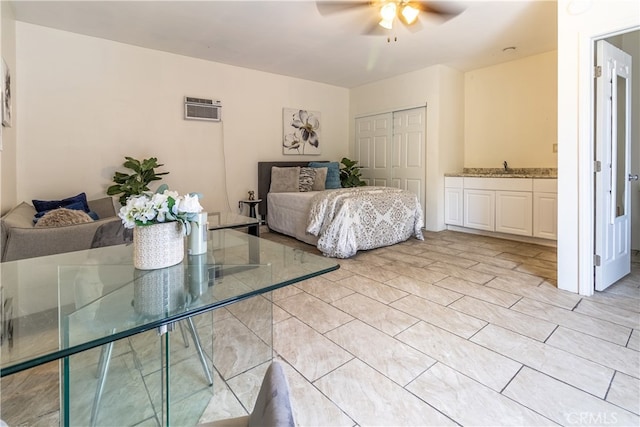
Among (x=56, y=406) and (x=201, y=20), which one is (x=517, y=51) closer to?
(x=201, y=20)

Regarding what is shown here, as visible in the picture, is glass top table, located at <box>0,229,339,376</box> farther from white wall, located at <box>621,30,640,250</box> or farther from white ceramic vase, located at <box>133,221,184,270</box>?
white wall, located at <box>621,30,640,250</box>

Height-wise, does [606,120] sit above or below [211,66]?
below

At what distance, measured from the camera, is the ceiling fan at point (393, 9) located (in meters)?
2.83

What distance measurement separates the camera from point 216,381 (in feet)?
5.32

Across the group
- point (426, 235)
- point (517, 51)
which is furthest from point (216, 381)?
point (517, 51)

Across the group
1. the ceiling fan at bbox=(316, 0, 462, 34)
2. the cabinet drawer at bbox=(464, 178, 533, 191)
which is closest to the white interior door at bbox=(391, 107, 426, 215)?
the cabinet drawer at bbox=(464, 178, 533, 191)

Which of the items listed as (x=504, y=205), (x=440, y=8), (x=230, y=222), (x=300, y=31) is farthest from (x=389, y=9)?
(x=504, y=205)

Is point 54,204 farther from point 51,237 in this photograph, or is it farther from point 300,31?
point 300,31

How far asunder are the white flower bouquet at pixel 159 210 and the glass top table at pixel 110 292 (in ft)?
0.62

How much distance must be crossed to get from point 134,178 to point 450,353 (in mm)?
3757

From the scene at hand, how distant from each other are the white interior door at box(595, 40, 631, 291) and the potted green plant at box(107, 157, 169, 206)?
4.37 meters

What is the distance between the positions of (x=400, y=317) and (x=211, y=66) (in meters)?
4.27

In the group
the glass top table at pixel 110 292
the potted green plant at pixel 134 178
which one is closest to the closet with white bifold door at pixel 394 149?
the potted green plant at pixel 134 178

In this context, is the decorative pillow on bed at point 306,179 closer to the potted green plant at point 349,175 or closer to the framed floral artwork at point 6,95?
the potted green plant at point 349,175
